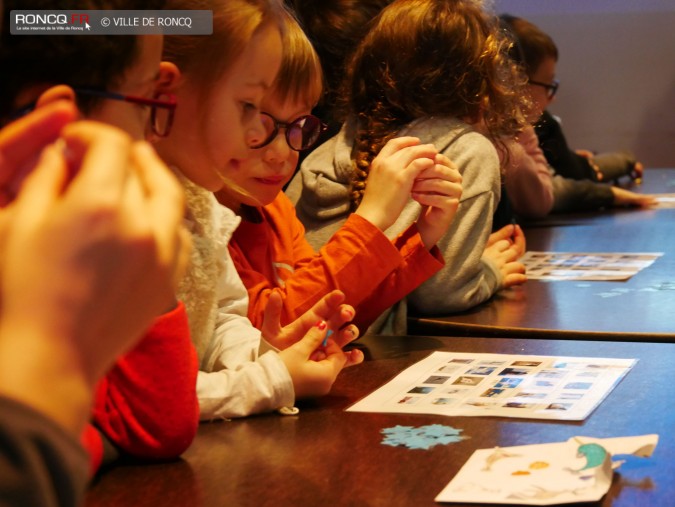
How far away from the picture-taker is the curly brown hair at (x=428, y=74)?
1953 mm

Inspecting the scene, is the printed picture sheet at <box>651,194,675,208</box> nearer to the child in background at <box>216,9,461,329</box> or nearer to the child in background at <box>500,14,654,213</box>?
the child in background at <box>500,14,654,213</box>

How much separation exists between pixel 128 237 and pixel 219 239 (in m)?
0.86

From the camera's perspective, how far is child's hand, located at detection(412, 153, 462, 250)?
1613 millimetres

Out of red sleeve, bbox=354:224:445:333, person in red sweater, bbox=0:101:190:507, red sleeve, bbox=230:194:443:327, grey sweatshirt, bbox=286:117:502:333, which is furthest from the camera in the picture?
grey sweatshirt, bbox=286:117:502:333

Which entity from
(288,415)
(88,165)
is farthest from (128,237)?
(288,415)

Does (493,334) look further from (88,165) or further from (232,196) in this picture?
(88,165)

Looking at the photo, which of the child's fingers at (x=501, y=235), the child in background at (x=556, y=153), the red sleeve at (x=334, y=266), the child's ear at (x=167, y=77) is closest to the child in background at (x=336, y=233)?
the red sleeve at (x=334, y=266)

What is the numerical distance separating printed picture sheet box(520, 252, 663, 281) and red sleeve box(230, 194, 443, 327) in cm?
50

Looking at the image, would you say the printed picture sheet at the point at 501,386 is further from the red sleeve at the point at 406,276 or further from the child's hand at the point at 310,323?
the red sleeve at the point at 406,276

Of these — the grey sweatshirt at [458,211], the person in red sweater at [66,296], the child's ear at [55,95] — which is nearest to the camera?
the person in red sweater at [66,296]

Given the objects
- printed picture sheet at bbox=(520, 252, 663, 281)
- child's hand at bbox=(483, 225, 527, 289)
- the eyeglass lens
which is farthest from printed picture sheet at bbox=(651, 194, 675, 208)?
the eyeglass lens

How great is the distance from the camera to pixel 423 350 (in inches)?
58.1

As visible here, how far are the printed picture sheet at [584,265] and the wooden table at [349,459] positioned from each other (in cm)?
76

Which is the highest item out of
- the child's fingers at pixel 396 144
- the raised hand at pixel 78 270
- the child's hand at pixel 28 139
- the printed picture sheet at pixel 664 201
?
the child's hand at pixel 28 139
